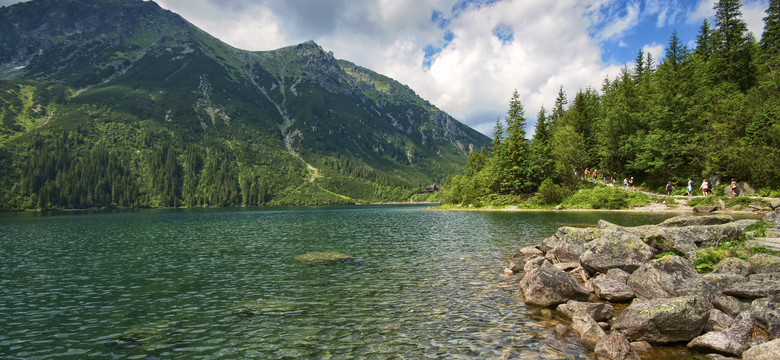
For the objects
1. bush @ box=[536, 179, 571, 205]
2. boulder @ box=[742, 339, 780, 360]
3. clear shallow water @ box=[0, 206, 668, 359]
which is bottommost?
clear shallow water @ box=[0, 206, 668, 359]

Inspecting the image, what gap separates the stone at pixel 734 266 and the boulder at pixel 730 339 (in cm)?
615

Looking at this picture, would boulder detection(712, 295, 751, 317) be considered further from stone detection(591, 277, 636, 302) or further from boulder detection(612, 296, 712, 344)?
stone detection(591, 277, 636, 302)

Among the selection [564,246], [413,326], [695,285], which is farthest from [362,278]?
[695,285]

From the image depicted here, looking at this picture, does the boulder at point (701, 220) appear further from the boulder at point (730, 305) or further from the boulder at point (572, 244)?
the boulder at point (730, 305)

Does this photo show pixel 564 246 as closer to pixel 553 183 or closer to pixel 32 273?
pixel 32 273

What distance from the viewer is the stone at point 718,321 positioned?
42.0 ft

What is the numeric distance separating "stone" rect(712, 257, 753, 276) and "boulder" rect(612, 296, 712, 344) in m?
6.21

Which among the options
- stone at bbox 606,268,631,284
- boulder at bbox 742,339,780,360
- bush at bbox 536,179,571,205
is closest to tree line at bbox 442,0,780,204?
bush at bbox 536,179,571,205

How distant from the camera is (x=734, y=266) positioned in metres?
17.0

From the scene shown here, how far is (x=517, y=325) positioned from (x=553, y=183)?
8298 cm

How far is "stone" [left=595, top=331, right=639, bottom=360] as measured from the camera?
11242mm

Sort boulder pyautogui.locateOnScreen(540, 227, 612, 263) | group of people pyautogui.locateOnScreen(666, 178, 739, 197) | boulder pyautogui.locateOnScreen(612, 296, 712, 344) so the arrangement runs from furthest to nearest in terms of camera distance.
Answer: group of people pyautogui.locateOnScreen(666, 178, 739, 197) < boulder pyautogui.locateOnScreen(540, 227, 612, 263) < boulder pyautogui.locateOnScreen(612, 296, 712, 344)

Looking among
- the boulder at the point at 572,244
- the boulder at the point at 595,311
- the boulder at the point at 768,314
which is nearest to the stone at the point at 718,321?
the boulder at the point at 768,314

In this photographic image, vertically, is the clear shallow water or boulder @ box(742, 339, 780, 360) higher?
boulder @ box(742, 339, 780, 360)
